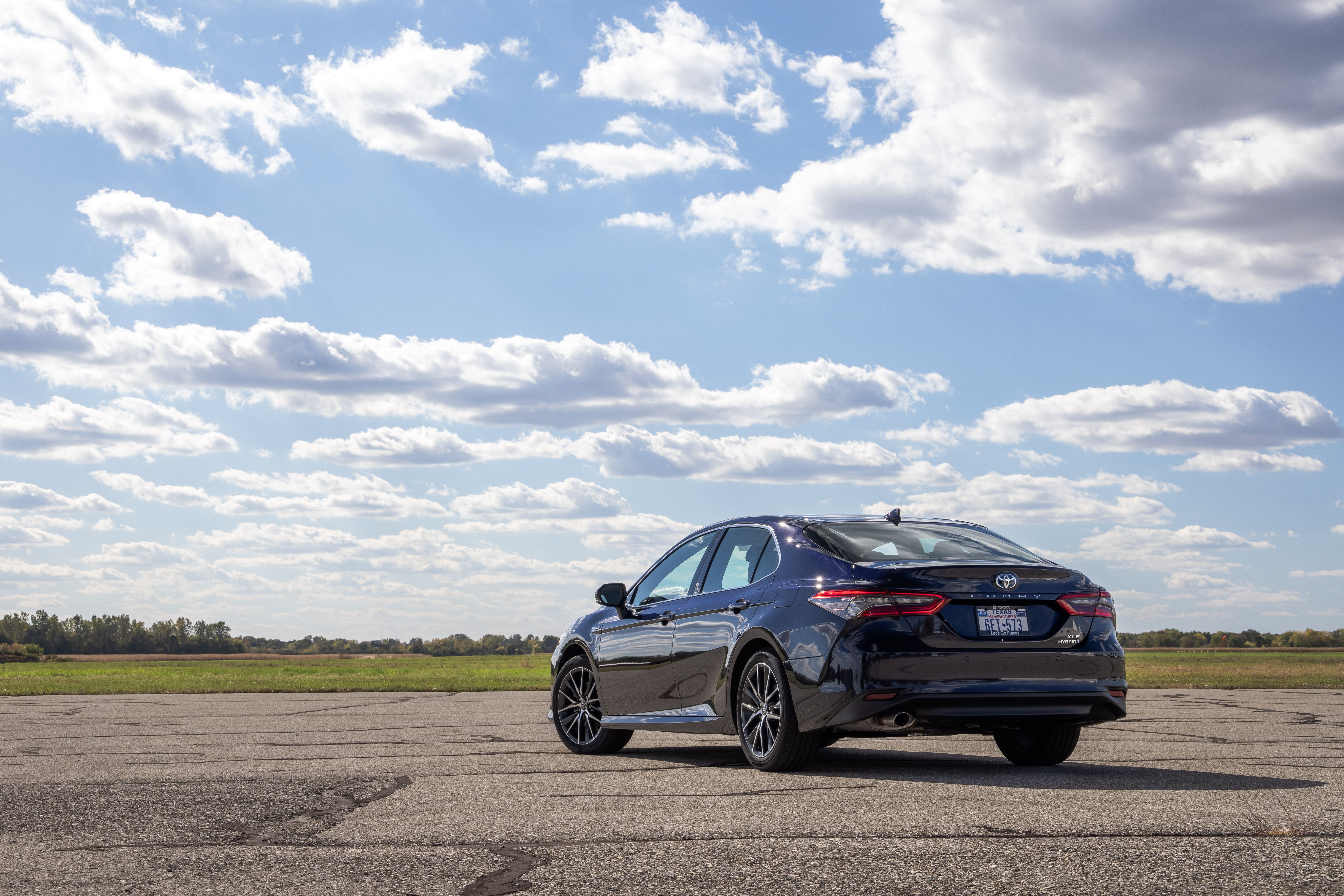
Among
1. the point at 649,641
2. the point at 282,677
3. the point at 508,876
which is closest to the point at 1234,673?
the point at 282,677

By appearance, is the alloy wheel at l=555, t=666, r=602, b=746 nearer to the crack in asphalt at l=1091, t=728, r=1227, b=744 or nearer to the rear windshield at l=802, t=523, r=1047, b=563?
the rear windshield at l=802, t=523, r=1047, b=563

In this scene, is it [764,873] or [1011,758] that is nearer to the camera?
[764,873]

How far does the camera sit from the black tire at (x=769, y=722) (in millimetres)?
7062

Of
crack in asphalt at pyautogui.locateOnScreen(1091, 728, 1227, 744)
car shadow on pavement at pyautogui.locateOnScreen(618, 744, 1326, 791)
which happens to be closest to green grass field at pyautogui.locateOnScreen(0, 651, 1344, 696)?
crack in asphalt at pyautogui.locateOnScreen(1091, 728, 1227, 744)

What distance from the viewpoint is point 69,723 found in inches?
515

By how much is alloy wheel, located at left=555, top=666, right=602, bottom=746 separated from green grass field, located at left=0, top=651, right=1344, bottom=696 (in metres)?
12.0

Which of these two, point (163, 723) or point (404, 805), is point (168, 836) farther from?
point (163, 723)

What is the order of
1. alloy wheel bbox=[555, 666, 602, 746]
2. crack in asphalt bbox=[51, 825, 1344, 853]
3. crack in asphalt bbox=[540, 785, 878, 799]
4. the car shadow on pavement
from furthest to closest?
alloy wheel bbox=[555, 666, 602, 746], the car shadow on pavement, crack in asphalt bbox=[540, 785, 878, 799], crack in asphalt bbox=[51, 825, 1344, 853]

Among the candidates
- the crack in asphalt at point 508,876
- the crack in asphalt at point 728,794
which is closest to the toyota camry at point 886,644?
the crack in asphalt at point 728,794

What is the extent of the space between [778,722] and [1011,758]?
1.79 meters

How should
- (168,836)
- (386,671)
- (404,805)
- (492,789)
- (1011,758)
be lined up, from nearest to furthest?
(168,836), (404,805), (492,789), (1011,758), (386,671)

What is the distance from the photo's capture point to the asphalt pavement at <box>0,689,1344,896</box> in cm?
408

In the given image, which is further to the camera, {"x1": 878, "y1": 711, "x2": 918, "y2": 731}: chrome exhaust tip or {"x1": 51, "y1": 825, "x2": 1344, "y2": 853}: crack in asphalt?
{"x1": 878, "y1": 711, "x2": 918, "y2": 731}: chrome exhaust tip

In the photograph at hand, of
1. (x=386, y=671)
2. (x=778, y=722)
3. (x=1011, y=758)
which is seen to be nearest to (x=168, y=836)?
(x=778, y=722)
